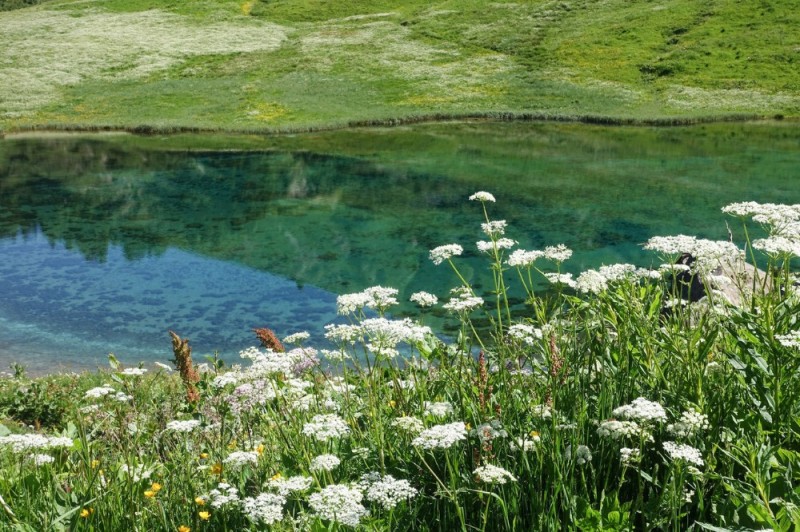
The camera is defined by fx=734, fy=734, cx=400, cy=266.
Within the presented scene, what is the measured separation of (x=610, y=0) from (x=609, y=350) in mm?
113704

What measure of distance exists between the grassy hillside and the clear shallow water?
11.7 metres

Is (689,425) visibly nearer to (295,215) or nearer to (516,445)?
(516,445)

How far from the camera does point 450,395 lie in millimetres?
5812

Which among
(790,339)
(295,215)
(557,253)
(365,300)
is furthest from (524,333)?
(295,215)

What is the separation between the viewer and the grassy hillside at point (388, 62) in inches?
2741

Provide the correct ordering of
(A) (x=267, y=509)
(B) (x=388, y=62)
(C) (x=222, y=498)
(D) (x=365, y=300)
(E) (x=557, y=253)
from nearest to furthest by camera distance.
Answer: (A) (x=267, y=509) → (C) (x=222, y=498) → (D) (x=365, y=300) → (E) (x=557, y=253) → (B) (x=388, y=62)

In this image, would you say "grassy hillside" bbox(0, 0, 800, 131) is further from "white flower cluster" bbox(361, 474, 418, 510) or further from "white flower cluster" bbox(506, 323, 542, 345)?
"white flower cluster" bbox(361, 474, 418, 510)

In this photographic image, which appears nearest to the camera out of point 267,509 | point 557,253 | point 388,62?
point 267,509

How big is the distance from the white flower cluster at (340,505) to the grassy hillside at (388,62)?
6177 cm

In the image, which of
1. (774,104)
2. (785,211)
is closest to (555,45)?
(774,104)

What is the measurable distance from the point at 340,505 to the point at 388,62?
8863 centimetres

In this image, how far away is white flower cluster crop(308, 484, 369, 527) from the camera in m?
3.50

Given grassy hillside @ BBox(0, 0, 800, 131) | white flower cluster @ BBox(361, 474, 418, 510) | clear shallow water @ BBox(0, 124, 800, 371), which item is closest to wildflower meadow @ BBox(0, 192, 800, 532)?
white flower cluster @ BBox(361, 474, 418, 510)

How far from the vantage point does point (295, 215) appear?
114ft
